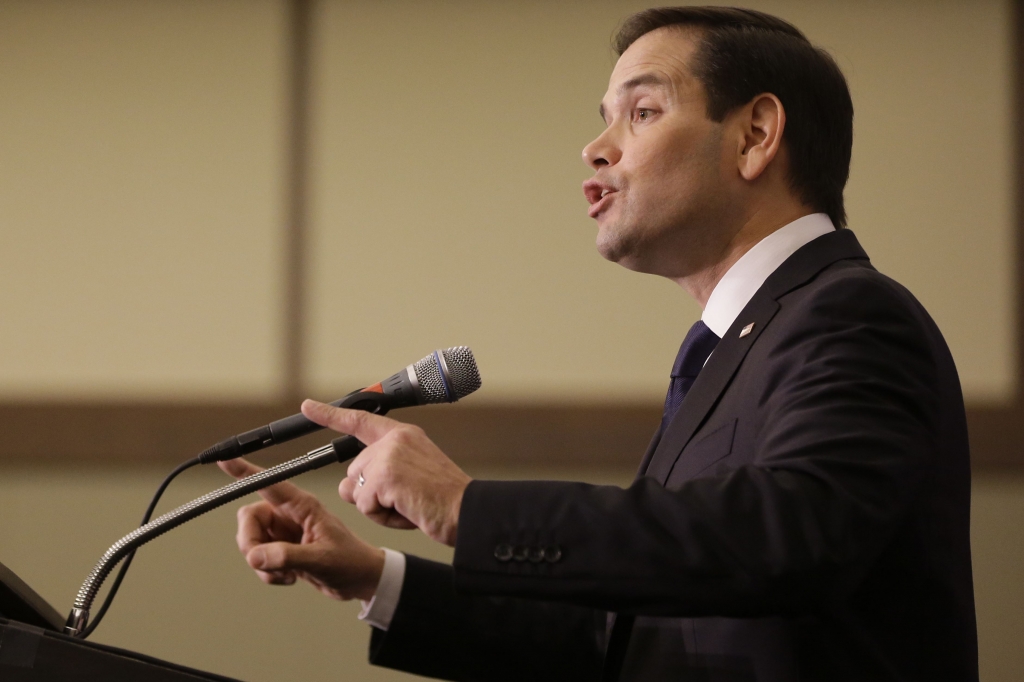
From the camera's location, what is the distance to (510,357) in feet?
9.16

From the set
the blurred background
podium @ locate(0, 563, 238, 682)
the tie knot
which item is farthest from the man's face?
the blurred background

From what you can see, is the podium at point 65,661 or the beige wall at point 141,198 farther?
the beige wall at point 141,198

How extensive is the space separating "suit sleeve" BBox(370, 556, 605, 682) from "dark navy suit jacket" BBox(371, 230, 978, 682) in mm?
256

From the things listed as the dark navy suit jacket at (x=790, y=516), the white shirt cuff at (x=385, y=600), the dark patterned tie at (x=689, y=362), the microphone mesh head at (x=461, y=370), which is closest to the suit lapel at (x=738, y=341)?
the dark navy suit jacket at (x=790, y=516)

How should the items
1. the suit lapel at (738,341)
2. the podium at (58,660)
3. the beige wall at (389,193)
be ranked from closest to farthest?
1. the podium at (58,660)
2. the suit lapel at (738,341)
3. the beige wall at (389,193)

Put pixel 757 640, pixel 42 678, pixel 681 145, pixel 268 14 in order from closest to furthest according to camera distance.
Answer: pixel 42 678
pixel 757 640
pixel 681 145
pixel 268 14

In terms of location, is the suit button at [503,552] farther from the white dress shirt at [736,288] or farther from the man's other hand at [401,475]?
the white dress shirt at [736,288]

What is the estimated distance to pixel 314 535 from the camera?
1.26 metres

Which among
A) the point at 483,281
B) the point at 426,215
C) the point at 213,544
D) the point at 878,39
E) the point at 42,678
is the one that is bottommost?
the point at 213,544

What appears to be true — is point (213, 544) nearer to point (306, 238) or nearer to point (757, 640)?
point (306, 238)

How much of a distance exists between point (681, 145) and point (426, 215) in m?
1.53

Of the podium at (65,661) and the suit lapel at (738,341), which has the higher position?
the suit lapel at (738,341)

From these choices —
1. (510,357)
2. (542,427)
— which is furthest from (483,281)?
(542,427)

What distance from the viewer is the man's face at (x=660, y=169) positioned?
1.38 meters
